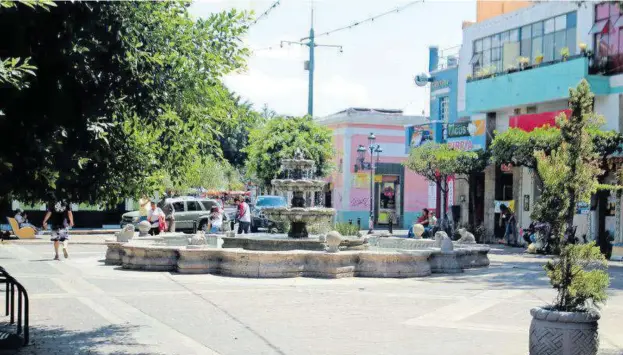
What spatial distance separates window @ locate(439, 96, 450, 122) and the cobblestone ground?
2223cm

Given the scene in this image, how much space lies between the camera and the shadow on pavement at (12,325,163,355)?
856 cm

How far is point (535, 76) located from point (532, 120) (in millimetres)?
1886

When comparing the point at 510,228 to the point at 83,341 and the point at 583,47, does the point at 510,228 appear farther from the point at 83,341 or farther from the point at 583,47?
the point at 83,341

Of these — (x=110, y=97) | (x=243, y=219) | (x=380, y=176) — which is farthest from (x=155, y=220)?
(x=380, y=176)

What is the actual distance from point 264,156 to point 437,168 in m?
11.8

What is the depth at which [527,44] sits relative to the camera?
103ft

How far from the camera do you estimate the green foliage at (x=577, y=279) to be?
321 inches

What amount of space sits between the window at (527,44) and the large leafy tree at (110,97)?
23.2m

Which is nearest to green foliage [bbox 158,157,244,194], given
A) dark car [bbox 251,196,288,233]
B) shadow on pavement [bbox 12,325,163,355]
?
shadow on pavement [bbox 12,325,163,355]

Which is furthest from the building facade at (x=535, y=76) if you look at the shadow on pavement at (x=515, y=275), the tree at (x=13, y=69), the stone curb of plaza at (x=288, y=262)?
the tree at (x=13, y=69)

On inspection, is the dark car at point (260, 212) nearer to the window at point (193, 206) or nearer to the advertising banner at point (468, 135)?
the window at point (193, 206)

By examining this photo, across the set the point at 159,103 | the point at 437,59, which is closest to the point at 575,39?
the point at 437,59

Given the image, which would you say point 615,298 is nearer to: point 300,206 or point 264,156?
point 300,206

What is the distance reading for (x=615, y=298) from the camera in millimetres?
13742
